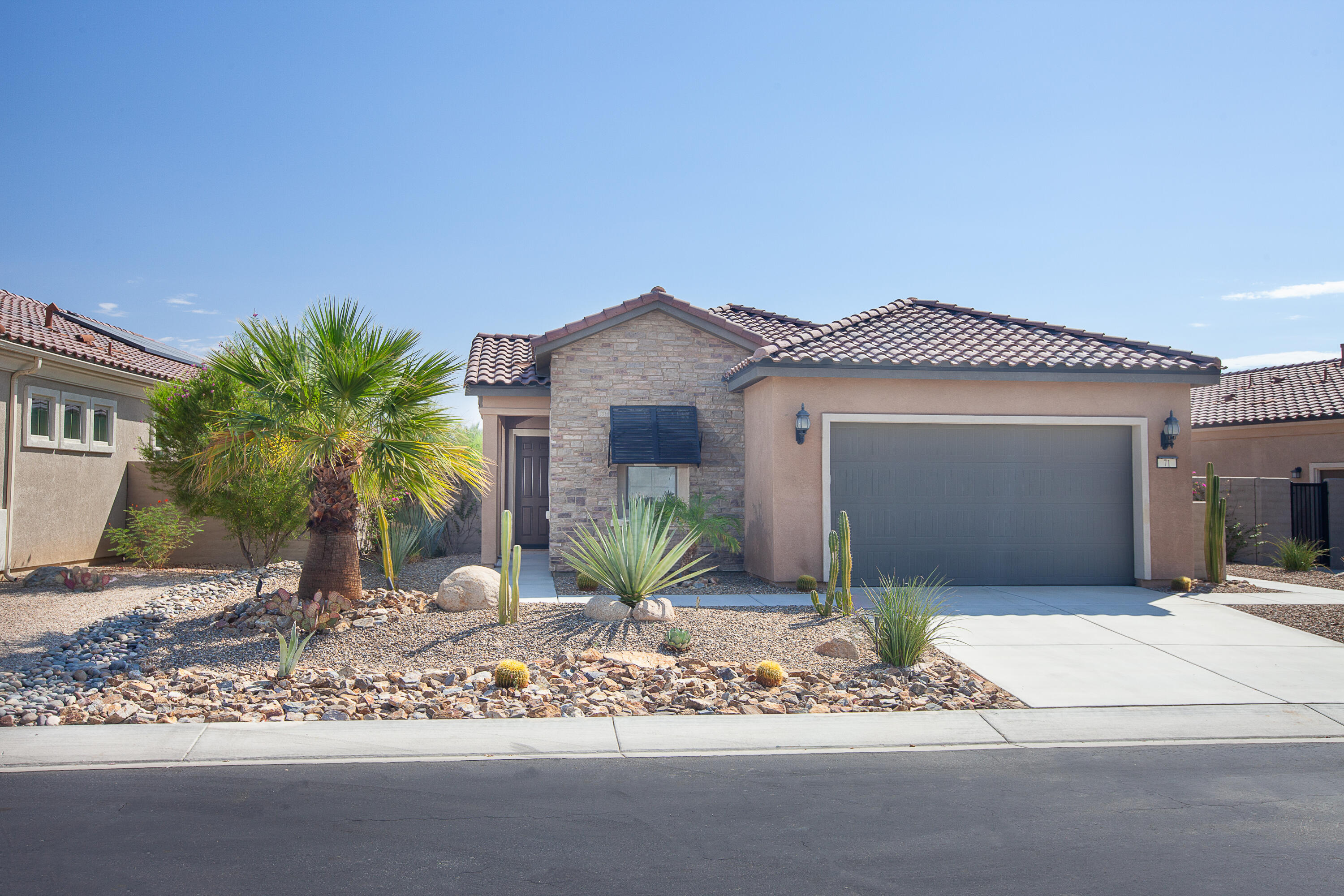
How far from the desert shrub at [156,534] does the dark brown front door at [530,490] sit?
5652mm

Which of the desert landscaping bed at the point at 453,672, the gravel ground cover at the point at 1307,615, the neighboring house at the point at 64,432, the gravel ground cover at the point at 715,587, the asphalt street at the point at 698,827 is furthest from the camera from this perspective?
the neighboring house at the point at 64,432

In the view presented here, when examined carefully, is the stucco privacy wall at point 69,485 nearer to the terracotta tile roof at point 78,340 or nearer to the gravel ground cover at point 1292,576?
the terracotta tile roof at point 78,340

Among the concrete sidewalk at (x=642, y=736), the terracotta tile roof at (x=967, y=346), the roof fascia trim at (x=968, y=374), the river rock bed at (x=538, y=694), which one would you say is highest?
the terracotta tile roof at (x=967, y=346)

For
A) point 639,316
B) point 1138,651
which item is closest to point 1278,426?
point 1138,651

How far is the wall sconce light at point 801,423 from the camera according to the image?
1150 centimetres

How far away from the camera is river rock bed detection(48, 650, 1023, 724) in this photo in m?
6.24

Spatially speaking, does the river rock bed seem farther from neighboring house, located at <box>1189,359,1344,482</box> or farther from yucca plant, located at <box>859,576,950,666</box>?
neighboring house, located at <box>1189,359,1344,482</box>

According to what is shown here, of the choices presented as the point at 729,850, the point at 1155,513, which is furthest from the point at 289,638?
the point at 1155,513

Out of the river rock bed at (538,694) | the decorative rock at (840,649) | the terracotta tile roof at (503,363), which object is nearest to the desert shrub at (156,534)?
the terracotta tile roof at (503,363)

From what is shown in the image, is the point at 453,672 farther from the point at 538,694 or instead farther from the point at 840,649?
the point at 840,649

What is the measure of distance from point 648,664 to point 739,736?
166cm

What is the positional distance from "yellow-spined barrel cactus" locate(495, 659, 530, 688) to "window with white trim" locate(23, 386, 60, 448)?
1049cm

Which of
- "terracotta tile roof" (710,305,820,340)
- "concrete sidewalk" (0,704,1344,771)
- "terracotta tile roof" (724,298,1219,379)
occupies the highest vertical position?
"terracotta tile roof" (710,305,820,340)

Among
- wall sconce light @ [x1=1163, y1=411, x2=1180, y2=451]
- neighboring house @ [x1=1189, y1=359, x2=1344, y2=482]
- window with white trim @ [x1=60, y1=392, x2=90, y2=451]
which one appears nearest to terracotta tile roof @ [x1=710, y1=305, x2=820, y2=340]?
wall sconce light @ [x1=1163, y1=411, x2=1180, y2=451]
